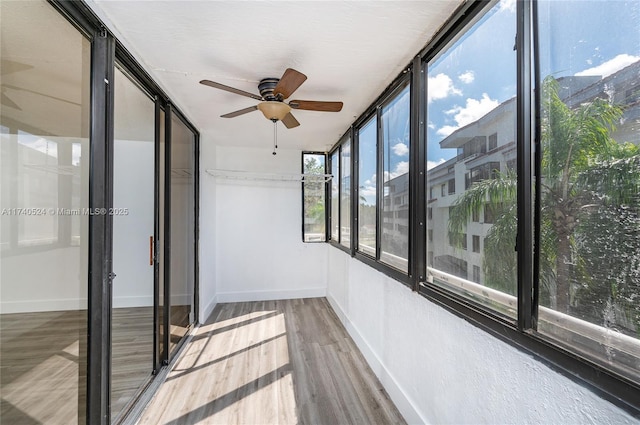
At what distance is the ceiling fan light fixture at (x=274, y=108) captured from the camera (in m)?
1.97

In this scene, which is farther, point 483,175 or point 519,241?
point 483,175

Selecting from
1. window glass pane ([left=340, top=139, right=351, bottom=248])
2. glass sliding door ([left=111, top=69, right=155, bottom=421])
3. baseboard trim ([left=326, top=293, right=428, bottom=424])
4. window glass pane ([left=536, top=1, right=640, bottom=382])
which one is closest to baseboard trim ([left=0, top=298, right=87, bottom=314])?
glass sliding door ([left=111, top=69, right=155, bottom=421])

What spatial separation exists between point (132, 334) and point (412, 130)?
2407 mm

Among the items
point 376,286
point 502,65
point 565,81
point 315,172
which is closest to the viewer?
point 565,81

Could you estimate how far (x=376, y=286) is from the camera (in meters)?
2.40

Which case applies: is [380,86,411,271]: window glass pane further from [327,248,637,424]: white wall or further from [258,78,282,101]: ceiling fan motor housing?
[258,78,282,101]: ceiling fan motor housing

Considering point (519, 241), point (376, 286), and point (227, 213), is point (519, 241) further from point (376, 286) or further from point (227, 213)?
point (227, 213)

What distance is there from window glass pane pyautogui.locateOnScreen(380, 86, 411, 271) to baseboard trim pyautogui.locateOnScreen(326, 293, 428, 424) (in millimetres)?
864

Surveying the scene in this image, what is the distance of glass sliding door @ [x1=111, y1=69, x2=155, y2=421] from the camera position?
1673 millimetres

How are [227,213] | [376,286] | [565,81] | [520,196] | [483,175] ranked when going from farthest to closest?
[227,213] → [376,286] → [483,175] → [520,196] → [565,81]

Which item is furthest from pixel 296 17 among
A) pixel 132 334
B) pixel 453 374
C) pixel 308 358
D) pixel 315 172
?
pixel 315 172

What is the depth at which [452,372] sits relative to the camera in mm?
1377

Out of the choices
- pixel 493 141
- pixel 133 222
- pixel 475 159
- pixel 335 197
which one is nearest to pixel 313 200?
pixel 335 197

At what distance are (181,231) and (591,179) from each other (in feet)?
10.0
